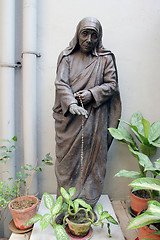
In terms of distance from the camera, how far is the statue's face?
73.2 inches

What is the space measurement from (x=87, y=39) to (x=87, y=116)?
674 mm

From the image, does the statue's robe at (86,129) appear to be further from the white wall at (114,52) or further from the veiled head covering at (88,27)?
the white wall at (114,52)

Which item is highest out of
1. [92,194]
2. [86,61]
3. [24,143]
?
[86,61]

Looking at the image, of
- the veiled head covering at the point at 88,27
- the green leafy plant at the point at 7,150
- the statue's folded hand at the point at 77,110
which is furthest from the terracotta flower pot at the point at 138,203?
the veiled head covering at the point at 88,27

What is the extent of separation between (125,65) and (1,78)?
1.43 m

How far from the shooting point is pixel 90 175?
201 cm

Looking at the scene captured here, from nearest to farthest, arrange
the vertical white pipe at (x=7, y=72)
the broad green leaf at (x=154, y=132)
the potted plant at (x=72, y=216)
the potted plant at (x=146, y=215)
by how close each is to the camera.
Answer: the potted plant at (x=146, y=215) < the potted plant at (x=72, y=216) < the broad green leaf at (x=154, y=132) < the vertical white pipe at (x=7, y=72)

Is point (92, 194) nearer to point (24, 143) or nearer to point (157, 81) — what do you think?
point (24, 143)

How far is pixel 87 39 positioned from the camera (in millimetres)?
1869

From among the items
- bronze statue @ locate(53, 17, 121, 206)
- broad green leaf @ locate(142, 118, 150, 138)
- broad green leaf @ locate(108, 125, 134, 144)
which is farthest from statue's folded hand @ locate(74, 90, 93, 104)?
broad green leaf @ locate(142, 118, 150, 138)

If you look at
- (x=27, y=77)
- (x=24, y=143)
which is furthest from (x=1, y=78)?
(x=24, y=143)

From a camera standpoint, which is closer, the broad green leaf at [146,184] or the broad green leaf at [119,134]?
the broad green leaf at [146,184]

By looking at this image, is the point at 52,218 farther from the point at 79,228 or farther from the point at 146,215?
the point at 146,215

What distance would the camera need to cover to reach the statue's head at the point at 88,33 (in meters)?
1.84
